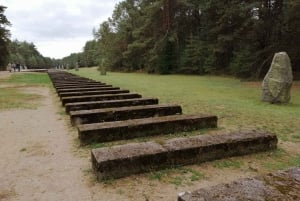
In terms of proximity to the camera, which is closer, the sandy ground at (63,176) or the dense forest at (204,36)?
the sandy ground at (63,176)

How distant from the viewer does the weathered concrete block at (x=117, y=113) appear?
592cm

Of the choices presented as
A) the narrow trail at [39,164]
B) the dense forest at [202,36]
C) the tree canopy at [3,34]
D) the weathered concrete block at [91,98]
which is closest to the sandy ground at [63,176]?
the narrow trail at [39,164]

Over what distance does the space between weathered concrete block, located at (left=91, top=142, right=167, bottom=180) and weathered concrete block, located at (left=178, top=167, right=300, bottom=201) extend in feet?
4.13

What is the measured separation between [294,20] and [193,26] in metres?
14.5

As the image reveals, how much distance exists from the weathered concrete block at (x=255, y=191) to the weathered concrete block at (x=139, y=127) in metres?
2.70

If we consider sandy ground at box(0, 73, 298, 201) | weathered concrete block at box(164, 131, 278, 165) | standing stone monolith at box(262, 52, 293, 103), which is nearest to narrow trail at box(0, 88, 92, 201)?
sandy ground at box(0, 73, 298, 201)

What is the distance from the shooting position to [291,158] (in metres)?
3.93

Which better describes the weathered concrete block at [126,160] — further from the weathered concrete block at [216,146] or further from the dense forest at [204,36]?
the dense forest at [204,36]

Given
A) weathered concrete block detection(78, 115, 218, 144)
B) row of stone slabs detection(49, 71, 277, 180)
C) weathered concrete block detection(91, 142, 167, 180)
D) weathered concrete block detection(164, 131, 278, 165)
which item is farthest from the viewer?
weathered concrete block detection(78, 115, 218, 144)

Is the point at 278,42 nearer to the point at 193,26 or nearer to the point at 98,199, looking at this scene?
the point at 193,26

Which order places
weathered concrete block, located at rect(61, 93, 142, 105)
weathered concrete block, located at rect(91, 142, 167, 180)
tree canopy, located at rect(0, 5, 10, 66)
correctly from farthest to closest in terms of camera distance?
tree canopy, located at rect(0, 5, 10, 66), weathered concrete block, located at rect(61, 93, 142, 105), weathered concrete block, located at rect(91, 142, 167, 180)

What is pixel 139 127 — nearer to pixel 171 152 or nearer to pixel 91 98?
pixel 171 152

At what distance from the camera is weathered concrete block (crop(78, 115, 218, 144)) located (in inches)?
182

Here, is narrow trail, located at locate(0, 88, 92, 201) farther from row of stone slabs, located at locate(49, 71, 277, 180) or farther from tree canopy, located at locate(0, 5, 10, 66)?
tree canopy, located at locate(0, 5, 10, 66)
